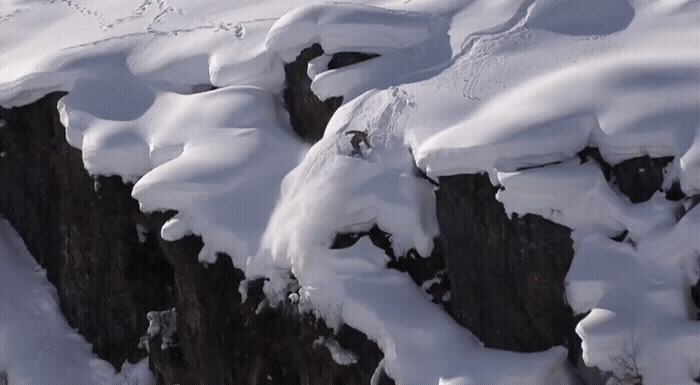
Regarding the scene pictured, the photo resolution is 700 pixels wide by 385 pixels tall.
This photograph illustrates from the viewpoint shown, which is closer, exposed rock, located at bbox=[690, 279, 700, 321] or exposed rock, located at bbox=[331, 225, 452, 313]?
exposed rock, located at bbox=[690, 279, 700, 321]

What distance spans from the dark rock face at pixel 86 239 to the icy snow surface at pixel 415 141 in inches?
20.7

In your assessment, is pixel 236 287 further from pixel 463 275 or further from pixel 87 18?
pixel 87 18

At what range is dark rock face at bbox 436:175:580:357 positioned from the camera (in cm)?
1524

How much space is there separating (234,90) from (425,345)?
5.83 m

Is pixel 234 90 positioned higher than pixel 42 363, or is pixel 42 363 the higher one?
pixel 234 90

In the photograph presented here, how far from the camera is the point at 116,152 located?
1908cm

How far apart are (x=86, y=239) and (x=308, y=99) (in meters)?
4.08

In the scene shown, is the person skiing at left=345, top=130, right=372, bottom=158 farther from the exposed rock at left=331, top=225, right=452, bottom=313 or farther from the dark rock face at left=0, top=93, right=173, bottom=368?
the dark rock face at left=0, top=93, right=173, bottom=368

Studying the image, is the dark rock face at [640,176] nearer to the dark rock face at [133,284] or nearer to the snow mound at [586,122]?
the snow mound at [586,122]

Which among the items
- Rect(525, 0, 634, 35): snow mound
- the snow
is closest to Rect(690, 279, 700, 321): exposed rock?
Rect(525, 0, 634, 35): snow mound

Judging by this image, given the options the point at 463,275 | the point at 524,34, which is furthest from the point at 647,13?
the point at 463,275

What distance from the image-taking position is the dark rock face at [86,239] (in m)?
19.5

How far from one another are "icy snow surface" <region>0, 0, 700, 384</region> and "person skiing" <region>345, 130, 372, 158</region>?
4.4 inches

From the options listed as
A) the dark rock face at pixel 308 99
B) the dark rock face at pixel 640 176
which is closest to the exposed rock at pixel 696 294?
the dark rock face at pixel 640 176
